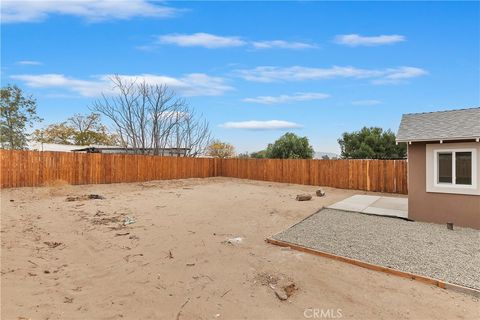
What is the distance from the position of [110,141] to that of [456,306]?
114 ft

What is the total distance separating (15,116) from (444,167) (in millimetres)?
27988

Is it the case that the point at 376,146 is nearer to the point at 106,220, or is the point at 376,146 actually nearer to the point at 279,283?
the point at 106,220

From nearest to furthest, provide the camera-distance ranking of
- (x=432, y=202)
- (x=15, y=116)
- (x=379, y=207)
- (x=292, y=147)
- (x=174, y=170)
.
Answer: (x=432, y=202) < (x=379, y=207) < (x=174, y=170) < (x=15, y=116) < (x=292, y=147)

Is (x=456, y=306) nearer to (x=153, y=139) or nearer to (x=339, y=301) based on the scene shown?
(x=339, y=301)

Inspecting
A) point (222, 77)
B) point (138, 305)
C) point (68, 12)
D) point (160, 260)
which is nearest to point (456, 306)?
point (138, 305)

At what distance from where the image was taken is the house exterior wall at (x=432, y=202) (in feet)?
22.6

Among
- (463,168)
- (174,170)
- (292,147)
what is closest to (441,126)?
(463,168)

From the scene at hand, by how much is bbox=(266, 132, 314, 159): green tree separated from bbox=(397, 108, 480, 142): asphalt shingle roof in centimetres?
1674

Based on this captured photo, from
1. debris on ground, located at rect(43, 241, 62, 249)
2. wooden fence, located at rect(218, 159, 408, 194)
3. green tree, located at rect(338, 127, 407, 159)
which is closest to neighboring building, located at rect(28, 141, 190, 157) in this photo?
wooden fence, located at rect(218, 159, 408, 194)

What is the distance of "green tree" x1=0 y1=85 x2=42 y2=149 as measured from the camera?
22.4 metres

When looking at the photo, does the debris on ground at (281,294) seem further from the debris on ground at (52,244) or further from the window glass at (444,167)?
the window glass at (444,167)

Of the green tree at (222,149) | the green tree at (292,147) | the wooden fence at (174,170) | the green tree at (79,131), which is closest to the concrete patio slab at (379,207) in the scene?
the wooden fence at (174,170)

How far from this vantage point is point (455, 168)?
7.12m

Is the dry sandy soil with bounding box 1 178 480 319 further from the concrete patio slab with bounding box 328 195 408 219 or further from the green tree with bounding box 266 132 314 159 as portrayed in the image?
the green tree with bounding box 266 132 314 159
